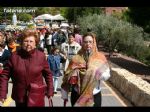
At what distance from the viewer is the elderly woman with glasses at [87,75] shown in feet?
20.9

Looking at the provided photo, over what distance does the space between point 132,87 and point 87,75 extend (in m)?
5.44

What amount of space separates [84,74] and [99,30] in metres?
29.1

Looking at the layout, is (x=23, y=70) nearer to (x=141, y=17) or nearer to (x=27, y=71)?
(x=27, y=71)

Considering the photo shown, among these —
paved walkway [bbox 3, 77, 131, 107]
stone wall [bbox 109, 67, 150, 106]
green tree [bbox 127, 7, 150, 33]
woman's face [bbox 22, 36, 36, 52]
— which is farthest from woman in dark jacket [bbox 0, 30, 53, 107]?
green tree [bbox 127, 7, 150, 33]

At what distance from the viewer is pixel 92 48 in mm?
6434

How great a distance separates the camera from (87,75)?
6.39m

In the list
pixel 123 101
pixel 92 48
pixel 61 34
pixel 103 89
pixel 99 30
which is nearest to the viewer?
pixel 92 48

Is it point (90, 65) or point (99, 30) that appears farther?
point (99, 30)

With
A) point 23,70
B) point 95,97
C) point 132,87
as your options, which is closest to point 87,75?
point 95,97

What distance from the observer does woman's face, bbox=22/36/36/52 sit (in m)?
5.75

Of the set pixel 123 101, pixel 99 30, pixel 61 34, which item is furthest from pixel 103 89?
pixel 99 30

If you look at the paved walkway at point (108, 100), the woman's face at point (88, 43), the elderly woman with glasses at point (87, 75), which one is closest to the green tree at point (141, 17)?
the paved walkway at point (108, 100)

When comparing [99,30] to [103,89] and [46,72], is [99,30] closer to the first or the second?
[103,89]
